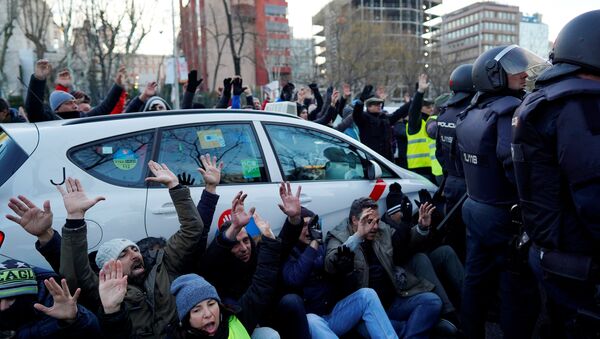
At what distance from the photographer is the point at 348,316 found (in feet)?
11.3

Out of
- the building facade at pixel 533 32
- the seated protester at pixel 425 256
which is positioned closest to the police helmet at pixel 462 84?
the seated protester at pixel 425 256

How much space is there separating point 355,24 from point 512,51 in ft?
138

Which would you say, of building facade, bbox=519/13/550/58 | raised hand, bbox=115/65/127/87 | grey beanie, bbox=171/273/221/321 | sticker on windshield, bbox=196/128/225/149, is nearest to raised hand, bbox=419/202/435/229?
sticker on windshield, bbox=196/128/225/149

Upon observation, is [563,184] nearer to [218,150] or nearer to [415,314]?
[415,314]

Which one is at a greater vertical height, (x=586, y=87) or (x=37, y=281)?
(x=586, y=87)

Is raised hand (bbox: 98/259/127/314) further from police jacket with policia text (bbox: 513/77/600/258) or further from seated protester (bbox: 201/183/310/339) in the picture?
police jacket with policia text (bbox: 513/77/600/258)

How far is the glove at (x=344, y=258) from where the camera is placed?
336cm

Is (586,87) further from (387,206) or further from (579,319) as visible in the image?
(387,206)

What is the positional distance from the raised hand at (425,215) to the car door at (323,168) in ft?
1.42

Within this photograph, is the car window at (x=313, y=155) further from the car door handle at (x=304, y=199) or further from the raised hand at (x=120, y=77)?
the raised hand at (x=120, y=77)

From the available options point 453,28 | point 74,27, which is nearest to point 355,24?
point 74,27

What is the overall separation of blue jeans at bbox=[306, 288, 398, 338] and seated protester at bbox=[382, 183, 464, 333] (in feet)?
1.97

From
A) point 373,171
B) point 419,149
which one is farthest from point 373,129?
point 373,171

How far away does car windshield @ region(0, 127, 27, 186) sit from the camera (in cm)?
278
